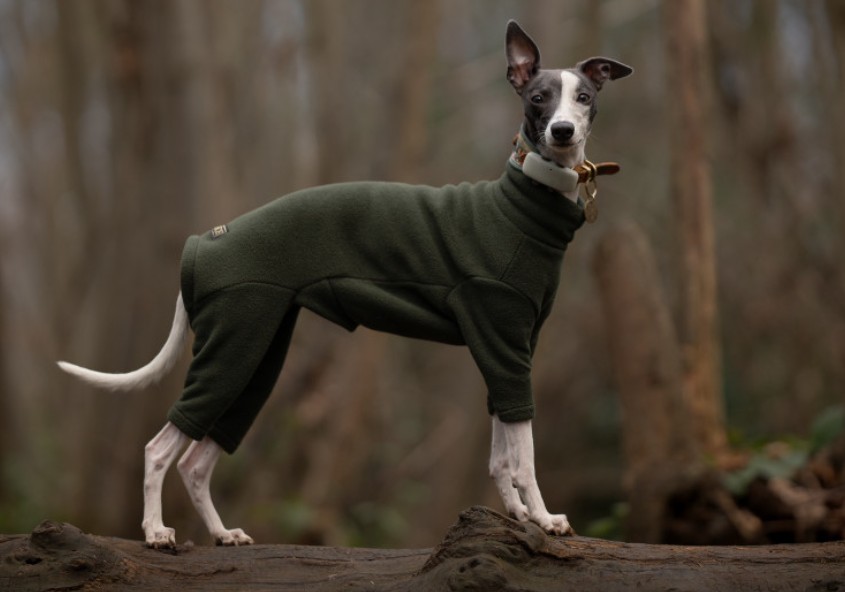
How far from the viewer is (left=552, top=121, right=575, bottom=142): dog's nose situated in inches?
169

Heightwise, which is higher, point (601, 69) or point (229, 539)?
point (601, 69)

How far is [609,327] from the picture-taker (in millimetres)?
8125

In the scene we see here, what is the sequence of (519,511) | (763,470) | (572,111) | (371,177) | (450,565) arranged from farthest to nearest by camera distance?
→ (371,177) < (763,470) < (519,511) < (572,111) < (450,565)

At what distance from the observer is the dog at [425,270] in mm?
4453

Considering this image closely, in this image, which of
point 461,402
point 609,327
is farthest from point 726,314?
point 609,327

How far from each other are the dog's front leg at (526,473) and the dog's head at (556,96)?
118 centimetres

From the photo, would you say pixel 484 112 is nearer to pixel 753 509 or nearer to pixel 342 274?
pixel 753 509

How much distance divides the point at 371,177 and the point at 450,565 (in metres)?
8.62

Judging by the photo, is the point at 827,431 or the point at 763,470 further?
the point at 827,431

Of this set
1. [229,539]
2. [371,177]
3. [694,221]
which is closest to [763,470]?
[694,221]

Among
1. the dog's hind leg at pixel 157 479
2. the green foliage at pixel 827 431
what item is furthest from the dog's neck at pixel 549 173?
Answer: the green foliage at pixel 827 431

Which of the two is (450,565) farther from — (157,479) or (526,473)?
(157,479)

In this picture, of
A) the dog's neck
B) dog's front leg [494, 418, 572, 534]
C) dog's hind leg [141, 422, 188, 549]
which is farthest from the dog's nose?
dog's hind leg [141, 422, 188, 549]

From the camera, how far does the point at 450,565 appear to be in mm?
4020
